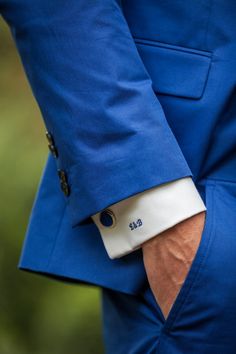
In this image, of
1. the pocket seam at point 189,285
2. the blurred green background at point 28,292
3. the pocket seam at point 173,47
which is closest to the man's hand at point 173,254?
the pocket seam at point 189,285

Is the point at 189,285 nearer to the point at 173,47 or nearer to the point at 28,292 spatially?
the point at 173,47

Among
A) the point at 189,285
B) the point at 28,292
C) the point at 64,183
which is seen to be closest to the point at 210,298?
the point at 189,285

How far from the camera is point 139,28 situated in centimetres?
137

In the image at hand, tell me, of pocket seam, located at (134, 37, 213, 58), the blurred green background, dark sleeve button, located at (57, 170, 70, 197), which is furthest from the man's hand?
the blurred green background

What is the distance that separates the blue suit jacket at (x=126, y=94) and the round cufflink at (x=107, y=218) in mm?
37

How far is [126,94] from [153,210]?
0.18 m

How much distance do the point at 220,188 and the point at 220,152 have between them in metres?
0.06

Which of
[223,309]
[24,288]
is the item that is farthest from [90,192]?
[24,288]

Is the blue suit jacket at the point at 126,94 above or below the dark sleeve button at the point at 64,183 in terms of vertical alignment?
above

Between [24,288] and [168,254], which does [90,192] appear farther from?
[24,288]

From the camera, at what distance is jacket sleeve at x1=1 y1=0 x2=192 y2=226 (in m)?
1.28

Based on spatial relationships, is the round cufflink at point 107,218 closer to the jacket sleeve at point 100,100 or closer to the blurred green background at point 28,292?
the jacket sleeve at point 100,100

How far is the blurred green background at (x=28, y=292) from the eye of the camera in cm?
295

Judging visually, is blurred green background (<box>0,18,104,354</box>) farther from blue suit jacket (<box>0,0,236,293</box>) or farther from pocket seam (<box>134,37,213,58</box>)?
pocket seam (<box>134,37,213,58</box>)
